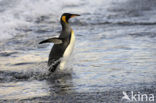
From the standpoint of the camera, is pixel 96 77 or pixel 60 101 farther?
pixel 96 77

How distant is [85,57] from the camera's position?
260 inches

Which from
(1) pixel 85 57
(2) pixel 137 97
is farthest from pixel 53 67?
(2) pixel 137 97

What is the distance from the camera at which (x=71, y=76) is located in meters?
5.47

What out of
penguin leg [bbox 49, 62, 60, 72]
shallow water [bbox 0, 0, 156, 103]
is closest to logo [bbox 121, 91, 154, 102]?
shallow water [bbox 0, 0, 156, 103]

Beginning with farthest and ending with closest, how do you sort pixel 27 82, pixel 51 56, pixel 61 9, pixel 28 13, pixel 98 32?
pixel 61 9 → pixel 28 13 → pixel 98 32 → pixel 51 56 → pixel 27 82

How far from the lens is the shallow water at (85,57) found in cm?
470

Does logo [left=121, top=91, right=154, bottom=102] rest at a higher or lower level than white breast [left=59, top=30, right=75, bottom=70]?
higher

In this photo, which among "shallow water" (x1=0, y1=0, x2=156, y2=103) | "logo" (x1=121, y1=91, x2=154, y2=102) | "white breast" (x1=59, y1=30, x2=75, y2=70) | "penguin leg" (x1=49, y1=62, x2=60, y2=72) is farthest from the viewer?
"white breast" (x1=59, y1=30, x2=75, y2=70)

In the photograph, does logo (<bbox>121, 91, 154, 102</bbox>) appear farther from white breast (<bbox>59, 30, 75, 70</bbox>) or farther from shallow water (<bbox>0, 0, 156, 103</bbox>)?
white breast (<bbox>59, 30, 75, 70</bbox>)

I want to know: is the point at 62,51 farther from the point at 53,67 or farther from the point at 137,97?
the point at 137,97

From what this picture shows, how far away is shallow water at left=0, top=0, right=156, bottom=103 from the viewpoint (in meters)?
4.70

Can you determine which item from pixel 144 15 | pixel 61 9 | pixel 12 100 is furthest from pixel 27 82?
pixel 61 9

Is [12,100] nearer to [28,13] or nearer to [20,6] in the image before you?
[28,13]

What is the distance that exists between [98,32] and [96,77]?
4051mm
